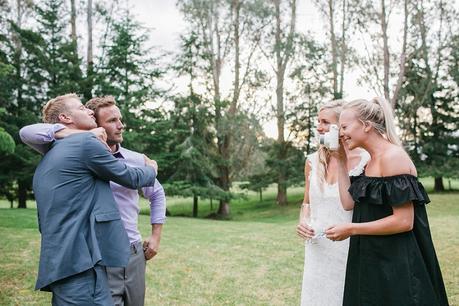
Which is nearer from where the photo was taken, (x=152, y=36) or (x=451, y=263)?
(x=451, y=263)

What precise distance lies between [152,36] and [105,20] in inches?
113

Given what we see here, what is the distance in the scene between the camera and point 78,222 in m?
2.33

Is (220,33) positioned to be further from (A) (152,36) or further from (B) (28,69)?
(B) (28,69)

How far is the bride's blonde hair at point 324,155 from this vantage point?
3371 millimetres

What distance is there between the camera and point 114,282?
2877 millimetres

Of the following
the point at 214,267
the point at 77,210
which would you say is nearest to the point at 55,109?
the point at 77,210

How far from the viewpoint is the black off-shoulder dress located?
233 cm

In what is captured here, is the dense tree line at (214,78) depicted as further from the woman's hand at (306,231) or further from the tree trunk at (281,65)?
the woman's hand at (306,231)

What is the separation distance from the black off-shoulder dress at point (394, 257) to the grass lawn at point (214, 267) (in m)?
4.11

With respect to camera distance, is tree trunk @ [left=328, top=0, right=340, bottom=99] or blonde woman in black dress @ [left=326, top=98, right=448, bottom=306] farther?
tree trunk @ [left=328, top=0, right=340, bottom=99]

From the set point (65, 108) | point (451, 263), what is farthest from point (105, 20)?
point (65, 108)

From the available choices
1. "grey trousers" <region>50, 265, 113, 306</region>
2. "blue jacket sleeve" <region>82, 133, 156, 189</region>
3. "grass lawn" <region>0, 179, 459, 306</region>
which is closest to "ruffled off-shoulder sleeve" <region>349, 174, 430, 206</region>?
"blue jacket sleeve" <region>82, 133, 156, 189</region>

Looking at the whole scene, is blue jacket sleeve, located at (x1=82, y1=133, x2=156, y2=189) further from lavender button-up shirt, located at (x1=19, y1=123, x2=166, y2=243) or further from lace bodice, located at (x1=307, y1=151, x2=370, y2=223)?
lace bodice, located at (x1=307, y1=151, x2=370, y2=223)

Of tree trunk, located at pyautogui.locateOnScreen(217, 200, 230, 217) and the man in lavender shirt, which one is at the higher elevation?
the man in lavender shirt
